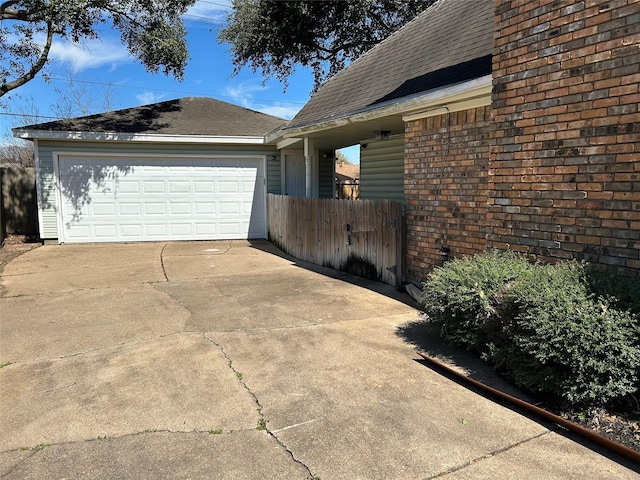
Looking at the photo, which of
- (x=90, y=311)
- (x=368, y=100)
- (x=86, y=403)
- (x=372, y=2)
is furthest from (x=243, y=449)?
(x=372, y=2)

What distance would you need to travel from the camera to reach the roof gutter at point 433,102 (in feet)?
17.5

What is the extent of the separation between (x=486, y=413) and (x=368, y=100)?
20.7 ft

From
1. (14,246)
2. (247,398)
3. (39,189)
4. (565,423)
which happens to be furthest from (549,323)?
(14,246)

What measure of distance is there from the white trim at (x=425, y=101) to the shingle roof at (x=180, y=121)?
5517mm

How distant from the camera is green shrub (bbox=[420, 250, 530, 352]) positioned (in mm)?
3934

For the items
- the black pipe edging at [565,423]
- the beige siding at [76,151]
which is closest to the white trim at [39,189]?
the beige siding at [76,151]

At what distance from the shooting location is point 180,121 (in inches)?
528

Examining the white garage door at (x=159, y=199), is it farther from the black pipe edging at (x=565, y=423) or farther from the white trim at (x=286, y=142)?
the black pipe edging at (x=565, y=423)

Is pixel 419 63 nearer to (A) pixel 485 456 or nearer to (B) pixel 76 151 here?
(A) pixel 485 456

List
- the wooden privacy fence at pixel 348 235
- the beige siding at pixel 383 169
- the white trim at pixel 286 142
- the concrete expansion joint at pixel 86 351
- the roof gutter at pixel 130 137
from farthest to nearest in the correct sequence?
the white trim at pixel 286 142
the roof gutter at pixel 130 137
the beige siding at pixel 383 169
the wooden privacy fence at pixel 348 235
the concrete expansion joint at pixel 86 351

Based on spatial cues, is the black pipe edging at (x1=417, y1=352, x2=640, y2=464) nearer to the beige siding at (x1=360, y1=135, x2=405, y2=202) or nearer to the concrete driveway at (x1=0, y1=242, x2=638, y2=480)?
the concrete driveway at (x1=0, y1=242, x2=638, y2=480)

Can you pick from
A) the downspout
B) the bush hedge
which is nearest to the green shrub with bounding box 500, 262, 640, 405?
the bush hedge

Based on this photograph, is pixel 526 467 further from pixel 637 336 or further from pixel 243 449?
pixel 243 449

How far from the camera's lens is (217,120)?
45.7 ft
